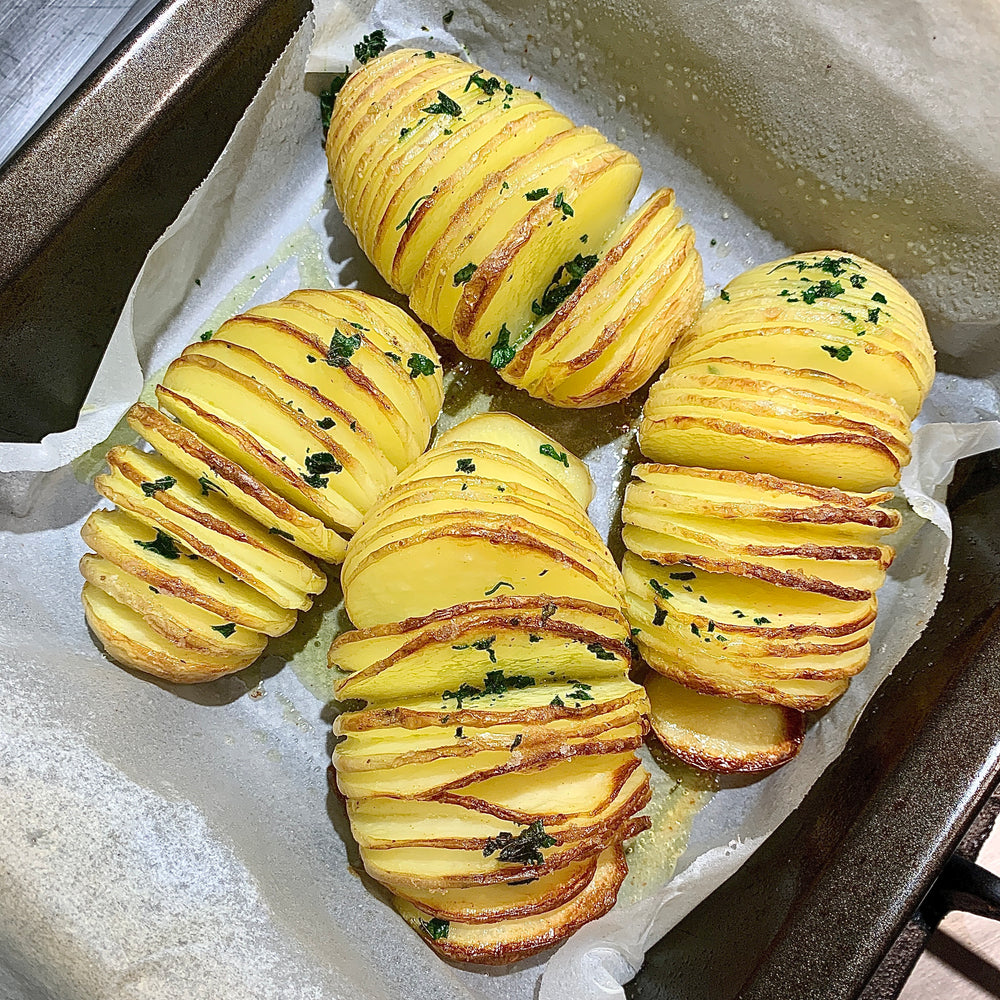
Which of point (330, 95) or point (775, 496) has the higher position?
point (330, 95)

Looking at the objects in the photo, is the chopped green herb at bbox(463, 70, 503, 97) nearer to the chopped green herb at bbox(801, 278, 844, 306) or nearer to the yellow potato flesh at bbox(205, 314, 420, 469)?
the yellow potato flesh at bbox(205, 314, 420, 469)

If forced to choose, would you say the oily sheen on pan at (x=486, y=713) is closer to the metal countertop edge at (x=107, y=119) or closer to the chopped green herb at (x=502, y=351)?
the chopped green herb at (x=502, y=351)

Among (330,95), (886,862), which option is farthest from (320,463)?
(886,862)

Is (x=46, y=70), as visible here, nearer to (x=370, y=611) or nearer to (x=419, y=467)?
(x=419, y=467)

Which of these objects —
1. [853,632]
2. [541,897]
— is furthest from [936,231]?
[541,897]

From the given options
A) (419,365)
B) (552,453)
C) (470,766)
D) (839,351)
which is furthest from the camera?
(552,453)

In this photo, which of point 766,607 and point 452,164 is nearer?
point 766,607

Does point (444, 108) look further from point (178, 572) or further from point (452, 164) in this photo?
point (178, 572)
